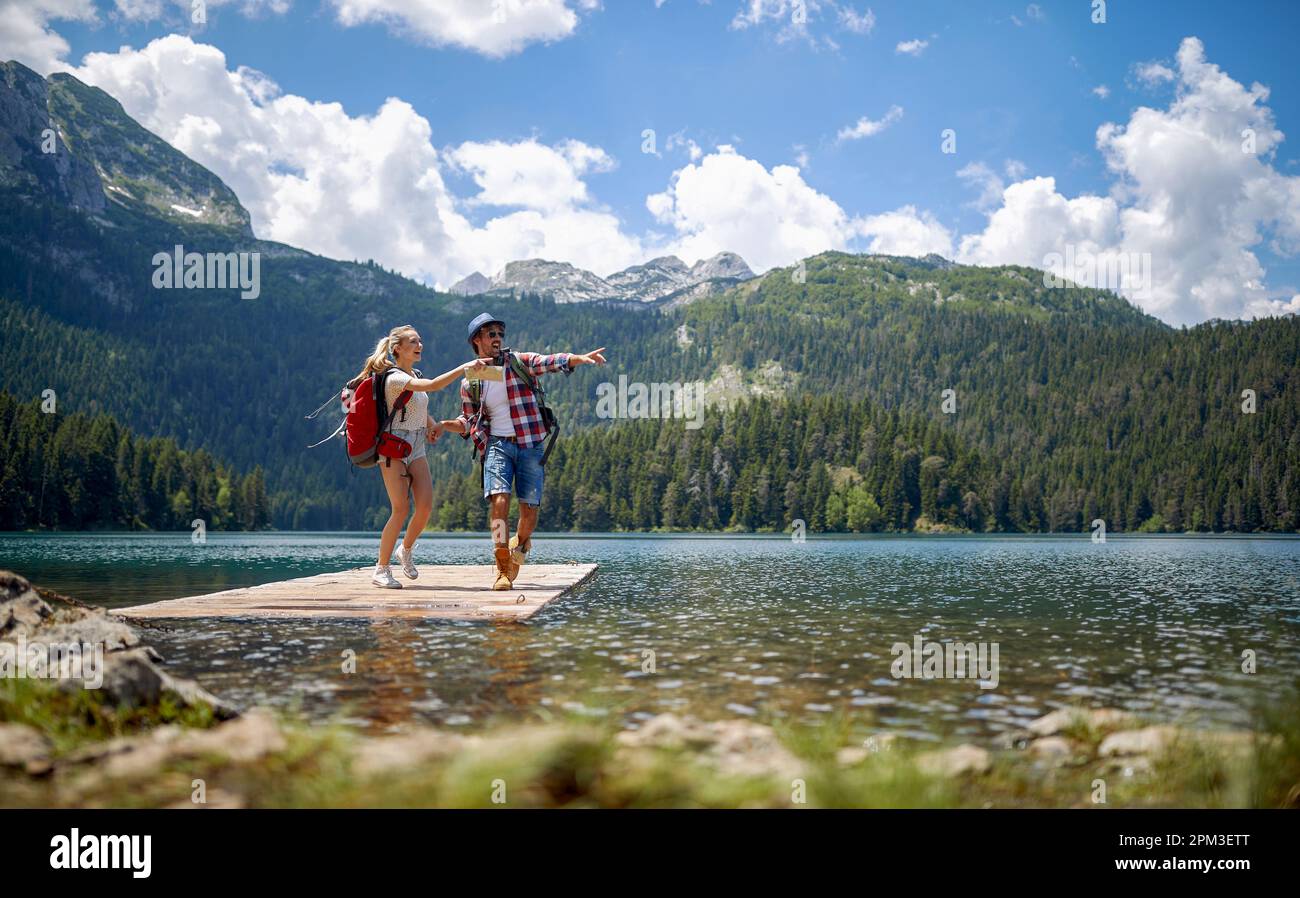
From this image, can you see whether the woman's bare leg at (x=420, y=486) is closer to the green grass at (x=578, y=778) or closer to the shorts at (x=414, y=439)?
the shorts at (x=414, y=439)

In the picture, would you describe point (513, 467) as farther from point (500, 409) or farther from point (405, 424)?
point (405, 424)

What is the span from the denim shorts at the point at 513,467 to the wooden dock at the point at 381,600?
68.6 inches

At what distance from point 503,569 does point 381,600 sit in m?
2.19

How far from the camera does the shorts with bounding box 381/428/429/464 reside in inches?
533

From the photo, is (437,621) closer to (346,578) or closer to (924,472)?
(346,578)

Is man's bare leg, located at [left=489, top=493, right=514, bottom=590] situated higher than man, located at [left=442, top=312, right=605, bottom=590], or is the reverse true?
man, located at [left=442, top=312, right=605, bottom=590]

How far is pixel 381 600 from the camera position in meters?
13.3

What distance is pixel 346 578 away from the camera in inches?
712

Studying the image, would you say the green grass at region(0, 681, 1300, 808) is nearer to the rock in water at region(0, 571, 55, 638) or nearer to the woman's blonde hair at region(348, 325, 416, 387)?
the rock in water at region(0, 571, 55, 638)

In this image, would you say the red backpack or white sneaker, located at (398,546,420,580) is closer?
the red backpack

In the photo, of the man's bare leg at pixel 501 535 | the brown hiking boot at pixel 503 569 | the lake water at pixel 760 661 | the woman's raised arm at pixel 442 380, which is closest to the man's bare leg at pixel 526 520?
the man's bare leg at pixel 501 535

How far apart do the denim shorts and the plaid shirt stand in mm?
164

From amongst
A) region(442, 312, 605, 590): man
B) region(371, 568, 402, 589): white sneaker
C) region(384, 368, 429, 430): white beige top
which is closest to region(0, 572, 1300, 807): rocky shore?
region(384, 368, 429, 430): white beige top

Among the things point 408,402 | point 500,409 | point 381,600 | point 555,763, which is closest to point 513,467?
point 500,409
